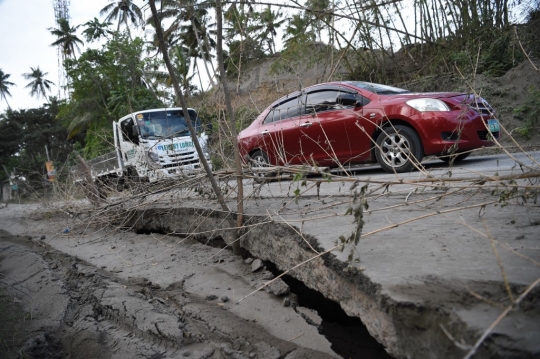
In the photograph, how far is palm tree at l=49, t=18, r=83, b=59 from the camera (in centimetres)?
3962

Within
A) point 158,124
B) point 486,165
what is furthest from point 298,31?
point 486,165

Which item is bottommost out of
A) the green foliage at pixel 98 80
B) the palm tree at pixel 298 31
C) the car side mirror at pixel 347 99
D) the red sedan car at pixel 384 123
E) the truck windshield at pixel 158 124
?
the red sedan car at pixel 384 123

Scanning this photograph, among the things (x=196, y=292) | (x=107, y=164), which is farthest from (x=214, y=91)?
(x=107, y=164)

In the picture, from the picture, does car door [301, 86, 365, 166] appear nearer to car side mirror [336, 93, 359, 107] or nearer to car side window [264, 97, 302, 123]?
car side mirror [336, 93, 359, 107]

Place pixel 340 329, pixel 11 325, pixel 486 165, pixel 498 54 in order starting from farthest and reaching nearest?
1. pixel 498 54
2. pixel 486 165
3. pixel 11 325
4. pixel 340 329

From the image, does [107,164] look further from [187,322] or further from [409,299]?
[409,299]

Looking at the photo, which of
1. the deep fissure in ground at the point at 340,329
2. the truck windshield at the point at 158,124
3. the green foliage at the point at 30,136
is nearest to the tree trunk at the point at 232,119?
the deep fissure in ground at the point at 340,329

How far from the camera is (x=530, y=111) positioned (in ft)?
29.4

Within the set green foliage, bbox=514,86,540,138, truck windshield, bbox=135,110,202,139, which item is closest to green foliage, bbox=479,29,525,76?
green foliage, bbox=514,86,540,138

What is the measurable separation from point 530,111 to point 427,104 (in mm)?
5005

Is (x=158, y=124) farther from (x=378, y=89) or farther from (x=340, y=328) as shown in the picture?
(x=340, y=328)

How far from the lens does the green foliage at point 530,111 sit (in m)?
8.58

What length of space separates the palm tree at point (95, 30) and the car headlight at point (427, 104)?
26.8 metres

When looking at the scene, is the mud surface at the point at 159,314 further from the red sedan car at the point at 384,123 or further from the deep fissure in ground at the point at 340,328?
the red sedan car at the point at 384,123
